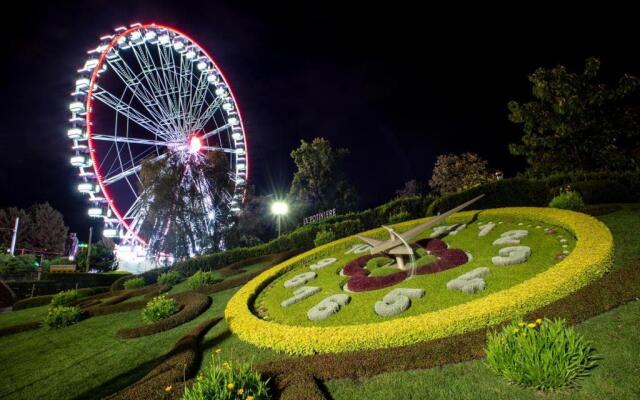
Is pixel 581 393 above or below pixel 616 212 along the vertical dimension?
below

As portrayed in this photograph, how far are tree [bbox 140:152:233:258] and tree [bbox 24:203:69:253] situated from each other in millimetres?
44319

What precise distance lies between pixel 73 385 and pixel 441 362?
20.8ft

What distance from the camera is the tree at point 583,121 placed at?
71.2ft

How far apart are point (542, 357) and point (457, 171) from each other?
142ft

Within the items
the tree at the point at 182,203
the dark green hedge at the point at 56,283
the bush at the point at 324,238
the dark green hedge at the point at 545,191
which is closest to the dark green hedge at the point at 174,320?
the bush at the point at 324,238

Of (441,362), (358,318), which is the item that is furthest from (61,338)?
(441,362)

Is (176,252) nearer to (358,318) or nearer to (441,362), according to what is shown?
(358,318)

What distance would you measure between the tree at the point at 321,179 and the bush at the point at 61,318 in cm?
3278

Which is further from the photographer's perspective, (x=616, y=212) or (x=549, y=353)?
(x=616, y=212)

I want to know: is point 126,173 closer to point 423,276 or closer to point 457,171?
point 423,276

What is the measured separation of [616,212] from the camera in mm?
9586

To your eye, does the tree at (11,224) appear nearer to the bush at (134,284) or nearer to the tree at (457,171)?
the bush at (134,284)

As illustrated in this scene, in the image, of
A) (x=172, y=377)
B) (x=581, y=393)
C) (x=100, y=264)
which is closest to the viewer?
(x=581, y=393)

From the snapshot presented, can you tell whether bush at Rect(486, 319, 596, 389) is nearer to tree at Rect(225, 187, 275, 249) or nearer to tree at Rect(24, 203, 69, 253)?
tree at Rect(225, 187, 275, 249)
